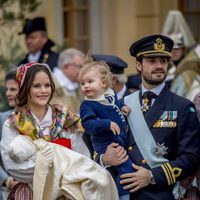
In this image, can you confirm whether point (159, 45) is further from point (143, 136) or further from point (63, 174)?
point (63, 174)

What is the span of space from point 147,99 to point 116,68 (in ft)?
4.36

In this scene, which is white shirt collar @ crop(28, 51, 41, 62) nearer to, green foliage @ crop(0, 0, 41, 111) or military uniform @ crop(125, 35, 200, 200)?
green foliage @ crop(0, 0, 41, 111)

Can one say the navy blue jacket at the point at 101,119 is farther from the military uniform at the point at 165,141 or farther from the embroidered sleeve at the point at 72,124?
the embroidered sleeve at the point at 72,124

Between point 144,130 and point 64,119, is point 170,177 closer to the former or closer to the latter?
point 144,130

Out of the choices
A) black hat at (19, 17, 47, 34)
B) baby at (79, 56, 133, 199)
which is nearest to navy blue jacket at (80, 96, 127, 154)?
baby at (79, 56, 133, 199)

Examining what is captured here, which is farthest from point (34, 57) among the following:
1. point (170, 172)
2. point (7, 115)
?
point (170, 172)

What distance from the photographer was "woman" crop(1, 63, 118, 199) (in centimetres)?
755

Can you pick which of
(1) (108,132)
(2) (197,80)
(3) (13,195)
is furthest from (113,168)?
(2) (197,80)

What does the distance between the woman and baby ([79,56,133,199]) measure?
25 centimetres

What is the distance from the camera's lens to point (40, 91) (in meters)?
7.64

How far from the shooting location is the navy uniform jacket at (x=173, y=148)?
7305mm

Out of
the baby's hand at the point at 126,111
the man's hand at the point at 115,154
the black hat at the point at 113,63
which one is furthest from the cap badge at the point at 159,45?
the black hat at the point at 113,63

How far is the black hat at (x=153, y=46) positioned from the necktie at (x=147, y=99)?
0.91ft

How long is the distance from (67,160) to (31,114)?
53 centimetres
